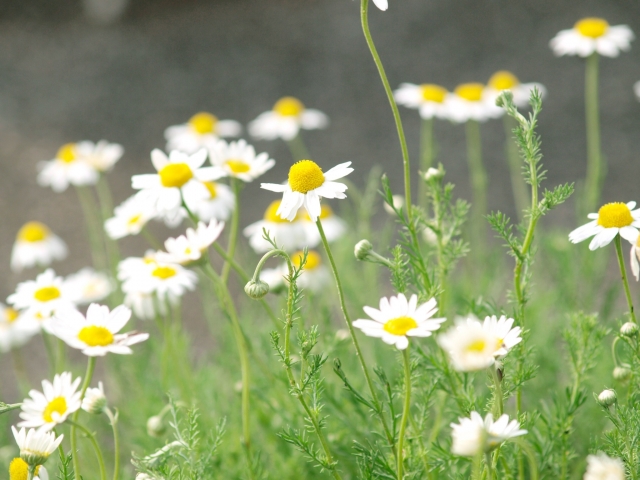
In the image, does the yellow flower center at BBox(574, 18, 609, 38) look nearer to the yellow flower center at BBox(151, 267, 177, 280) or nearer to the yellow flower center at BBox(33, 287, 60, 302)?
the yellow flower center at BBox(151, 267, 177, 280)

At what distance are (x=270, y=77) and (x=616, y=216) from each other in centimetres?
304

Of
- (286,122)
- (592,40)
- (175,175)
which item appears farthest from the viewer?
(286,122)

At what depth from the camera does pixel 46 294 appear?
1.06m

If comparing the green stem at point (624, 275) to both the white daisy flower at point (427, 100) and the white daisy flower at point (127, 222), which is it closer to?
the white daisy flower at point (127, 222)

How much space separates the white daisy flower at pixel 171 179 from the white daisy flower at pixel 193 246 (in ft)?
0.26

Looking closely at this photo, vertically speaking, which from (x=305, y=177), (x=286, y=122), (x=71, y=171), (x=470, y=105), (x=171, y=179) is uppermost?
(x=286, y=122)

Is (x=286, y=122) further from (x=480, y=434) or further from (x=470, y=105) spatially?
(x=480, y=434)

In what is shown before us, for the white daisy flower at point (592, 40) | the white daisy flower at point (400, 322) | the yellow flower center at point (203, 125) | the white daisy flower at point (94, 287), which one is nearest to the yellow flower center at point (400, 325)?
the white daisy flower at point (400, 322)

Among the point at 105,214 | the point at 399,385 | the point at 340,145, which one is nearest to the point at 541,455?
the point at 399,385

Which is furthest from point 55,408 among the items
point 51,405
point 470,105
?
point 470,105

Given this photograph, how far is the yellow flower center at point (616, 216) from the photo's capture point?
29.8 inches

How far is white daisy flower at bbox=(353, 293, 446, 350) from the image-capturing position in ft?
Result: 2.13

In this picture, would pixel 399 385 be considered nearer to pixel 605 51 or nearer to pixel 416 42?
pixel 605 51

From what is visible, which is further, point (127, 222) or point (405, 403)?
point (127, 222)
